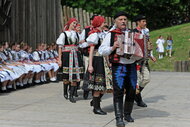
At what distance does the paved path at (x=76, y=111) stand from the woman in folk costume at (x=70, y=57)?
50 cm

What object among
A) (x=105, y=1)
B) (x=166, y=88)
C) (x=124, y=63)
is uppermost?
(x=105, y=1)

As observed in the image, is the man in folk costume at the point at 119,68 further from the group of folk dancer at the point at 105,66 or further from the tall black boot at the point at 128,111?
the tall black boot at the point at 128,111

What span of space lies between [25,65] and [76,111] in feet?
14.5

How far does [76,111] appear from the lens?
785 centimetres

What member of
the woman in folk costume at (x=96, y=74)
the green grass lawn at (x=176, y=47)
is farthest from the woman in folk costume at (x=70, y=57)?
the green grass lawn at (x=176, y=47)

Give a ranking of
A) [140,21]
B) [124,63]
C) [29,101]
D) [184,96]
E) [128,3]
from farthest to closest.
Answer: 1. [128,3]
2. [184,96]
3. [29,101]
4. [140,21]
5. [124,63]

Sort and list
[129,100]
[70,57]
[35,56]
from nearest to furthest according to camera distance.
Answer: [129,100] < [70,57] < [35,56]

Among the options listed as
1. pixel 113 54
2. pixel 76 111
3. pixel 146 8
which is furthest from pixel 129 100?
pixel 146 8

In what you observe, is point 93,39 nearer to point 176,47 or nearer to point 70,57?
point 70,57

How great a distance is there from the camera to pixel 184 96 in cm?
1013

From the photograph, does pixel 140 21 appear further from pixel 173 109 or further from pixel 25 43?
pixel 25 43

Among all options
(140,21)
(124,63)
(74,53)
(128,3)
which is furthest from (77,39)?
(128,3)

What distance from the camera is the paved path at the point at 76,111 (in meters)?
6.72

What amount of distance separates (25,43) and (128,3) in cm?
2105
